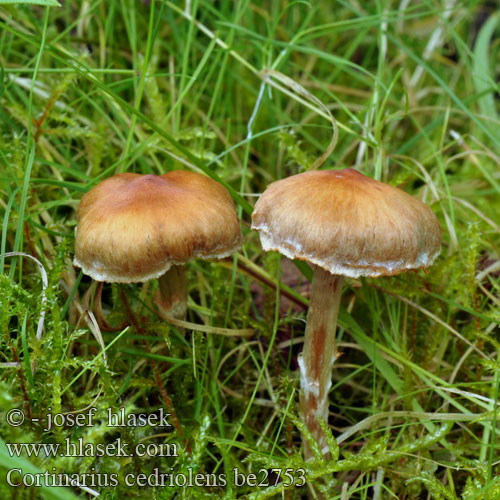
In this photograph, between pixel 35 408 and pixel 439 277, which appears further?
pixel 439 277

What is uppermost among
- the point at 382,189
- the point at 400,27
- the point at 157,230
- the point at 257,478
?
the point at 400,27

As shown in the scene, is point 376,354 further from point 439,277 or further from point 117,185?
point 117,185

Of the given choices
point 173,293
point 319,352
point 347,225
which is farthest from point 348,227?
point 173,293

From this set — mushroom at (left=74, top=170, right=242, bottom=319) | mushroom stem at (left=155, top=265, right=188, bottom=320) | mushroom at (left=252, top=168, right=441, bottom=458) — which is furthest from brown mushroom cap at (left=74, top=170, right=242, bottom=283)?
mushroom stem at (left=155, top=265, right=188, bottom=320)

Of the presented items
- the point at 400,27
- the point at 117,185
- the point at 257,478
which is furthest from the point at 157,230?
the point at 400,27

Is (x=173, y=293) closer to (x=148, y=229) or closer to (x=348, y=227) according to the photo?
(x=148, y=229)

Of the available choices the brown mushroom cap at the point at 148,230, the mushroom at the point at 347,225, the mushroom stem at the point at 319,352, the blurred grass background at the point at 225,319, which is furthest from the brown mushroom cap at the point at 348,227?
the blurred grass background at the point at 225,319

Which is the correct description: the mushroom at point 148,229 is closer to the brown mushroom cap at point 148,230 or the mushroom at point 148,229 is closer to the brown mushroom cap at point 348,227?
the brown mushroom cap at point 148,230
